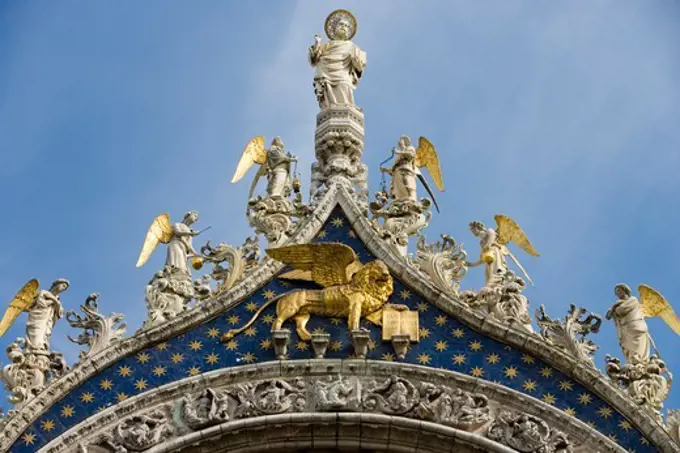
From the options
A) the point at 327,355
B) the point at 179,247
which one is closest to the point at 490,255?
the point at 327,355

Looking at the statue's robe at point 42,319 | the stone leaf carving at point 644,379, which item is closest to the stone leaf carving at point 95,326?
the statue's robe at point 42,319

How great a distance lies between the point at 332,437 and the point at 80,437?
2436 mm

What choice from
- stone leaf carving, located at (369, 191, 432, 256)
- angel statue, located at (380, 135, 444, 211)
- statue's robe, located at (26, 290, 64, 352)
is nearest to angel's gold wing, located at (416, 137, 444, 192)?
angel statue, located at (380, 135, 444, 211)

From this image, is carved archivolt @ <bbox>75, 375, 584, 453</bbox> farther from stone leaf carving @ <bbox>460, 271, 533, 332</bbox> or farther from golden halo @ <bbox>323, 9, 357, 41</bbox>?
→ golden halo @ <bbox>323, 9, 357, 41</bbox>

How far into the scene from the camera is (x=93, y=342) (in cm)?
1834

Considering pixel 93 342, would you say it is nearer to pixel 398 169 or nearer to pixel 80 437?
pixel 80 437

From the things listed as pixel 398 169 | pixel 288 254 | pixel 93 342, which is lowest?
pixel 93 342

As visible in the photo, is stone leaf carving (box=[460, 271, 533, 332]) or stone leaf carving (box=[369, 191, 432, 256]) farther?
stone leaf carving (box=[369, 191, 432, 256])

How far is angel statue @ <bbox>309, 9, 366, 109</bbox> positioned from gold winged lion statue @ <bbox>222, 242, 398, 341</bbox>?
2946 millimetres

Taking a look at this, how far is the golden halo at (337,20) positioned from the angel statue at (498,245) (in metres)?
3.91

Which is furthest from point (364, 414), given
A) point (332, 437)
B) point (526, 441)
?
point (526, 441)

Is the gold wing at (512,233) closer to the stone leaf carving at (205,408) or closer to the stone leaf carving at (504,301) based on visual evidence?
the stone leaf carving at (504,301)

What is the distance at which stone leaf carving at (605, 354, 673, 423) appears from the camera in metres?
17.7

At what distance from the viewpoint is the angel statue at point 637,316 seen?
18.2 m
